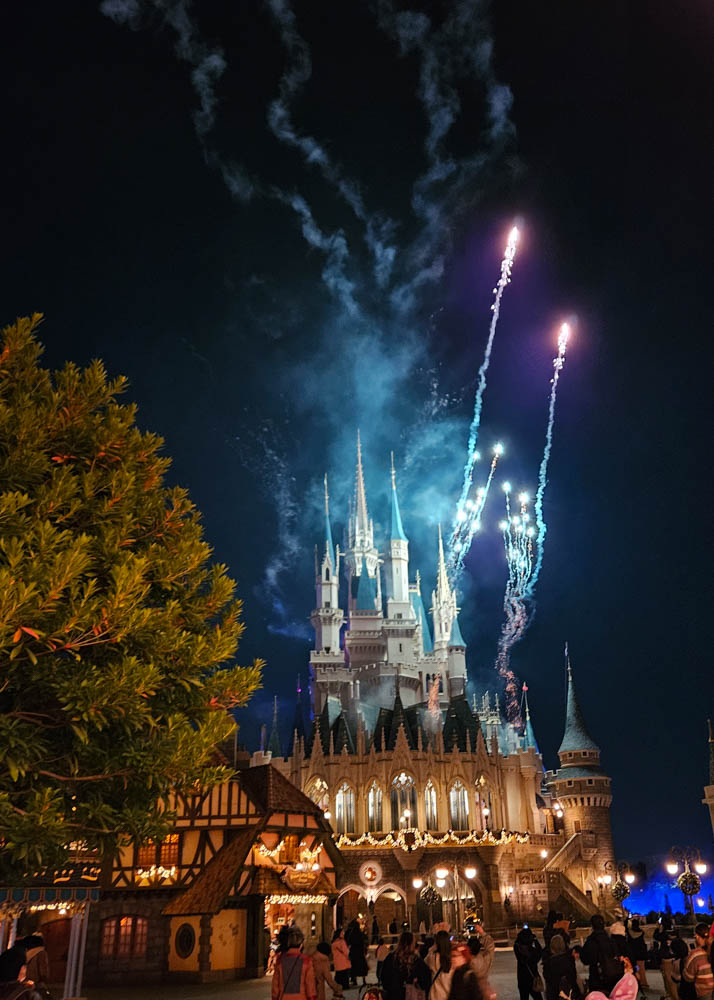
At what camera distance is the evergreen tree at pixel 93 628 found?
393 inches

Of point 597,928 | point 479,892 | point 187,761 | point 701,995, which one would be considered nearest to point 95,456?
point 187,761

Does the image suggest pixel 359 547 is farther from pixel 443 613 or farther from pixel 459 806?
pixel 459 806

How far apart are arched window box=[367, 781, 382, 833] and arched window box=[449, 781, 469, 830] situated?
4336mm

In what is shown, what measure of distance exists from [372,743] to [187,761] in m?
42.1

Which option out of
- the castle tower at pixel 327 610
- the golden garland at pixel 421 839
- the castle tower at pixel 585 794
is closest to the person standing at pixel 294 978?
the golden garland at pixel 421 839

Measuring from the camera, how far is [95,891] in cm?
1808

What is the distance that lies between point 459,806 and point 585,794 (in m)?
15.4

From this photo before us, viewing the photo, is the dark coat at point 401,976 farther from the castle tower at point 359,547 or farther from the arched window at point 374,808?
the castle tower at point 359,547

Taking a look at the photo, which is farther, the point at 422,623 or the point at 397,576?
the point at 422,623

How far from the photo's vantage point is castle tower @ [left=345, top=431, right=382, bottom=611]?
79.0 meters

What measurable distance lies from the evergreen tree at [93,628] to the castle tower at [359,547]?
210 feet

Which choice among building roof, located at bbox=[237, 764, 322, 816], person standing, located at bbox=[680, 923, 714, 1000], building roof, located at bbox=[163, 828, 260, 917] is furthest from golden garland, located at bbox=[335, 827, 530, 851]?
person standing, located at bbox=[680, 923, 714, 1000]

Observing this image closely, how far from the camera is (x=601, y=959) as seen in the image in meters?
8.98

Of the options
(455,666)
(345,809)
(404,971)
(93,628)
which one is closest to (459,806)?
(345,809)
